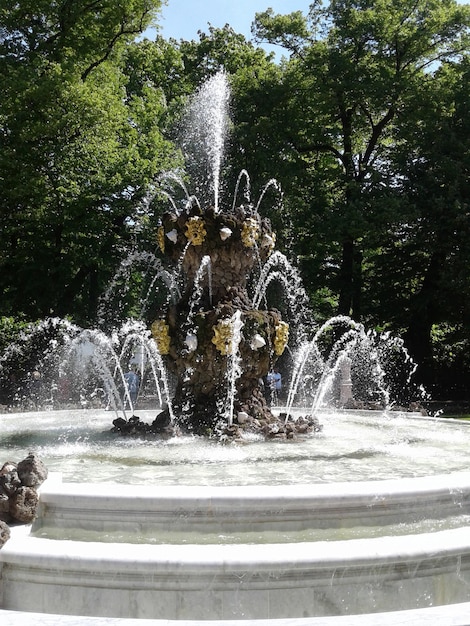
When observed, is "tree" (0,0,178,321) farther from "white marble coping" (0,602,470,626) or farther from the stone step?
"white marble coping" (0,602,470,626)

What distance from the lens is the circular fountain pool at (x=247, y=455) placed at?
6414 mm

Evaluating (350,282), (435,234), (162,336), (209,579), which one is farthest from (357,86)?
(209,579)

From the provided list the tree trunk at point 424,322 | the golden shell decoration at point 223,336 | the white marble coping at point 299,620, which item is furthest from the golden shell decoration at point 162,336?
the tree trunk at point 424,322

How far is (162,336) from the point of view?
10.0 m

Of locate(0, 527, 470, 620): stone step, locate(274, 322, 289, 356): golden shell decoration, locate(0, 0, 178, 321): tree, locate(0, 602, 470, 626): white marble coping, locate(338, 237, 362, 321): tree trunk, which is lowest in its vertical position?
locate(0, 602, 470, 626): white marble coping

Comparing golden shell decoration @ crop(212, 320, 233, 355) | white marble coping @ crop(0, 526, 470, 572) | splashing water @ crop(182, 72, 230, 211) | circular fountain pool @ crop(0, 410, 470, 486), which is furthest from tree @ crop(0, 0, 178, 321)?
white marble coping @ crop(0, 526, 470, 572)

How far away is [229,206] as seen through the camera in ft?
85.1

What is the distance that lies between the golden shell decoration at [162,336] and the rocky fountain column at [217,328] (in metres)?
0.02

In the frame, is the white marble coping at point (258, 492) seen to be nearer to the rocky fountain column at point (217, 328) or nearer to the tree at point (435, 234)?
the rocky fountain column at point (217, 328)

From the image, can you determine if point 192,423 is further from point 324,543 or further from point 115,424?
point 324,543

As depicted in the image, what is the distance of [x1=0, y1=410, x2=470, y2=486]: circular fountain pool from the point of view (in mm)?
6414

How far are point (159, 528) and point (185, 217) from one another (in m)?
6.24

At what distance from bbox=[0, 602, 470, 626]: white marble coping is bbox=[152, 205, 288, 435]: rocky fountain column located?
534 cm

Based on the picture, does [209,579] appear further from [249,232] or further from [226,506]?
[249,232]
